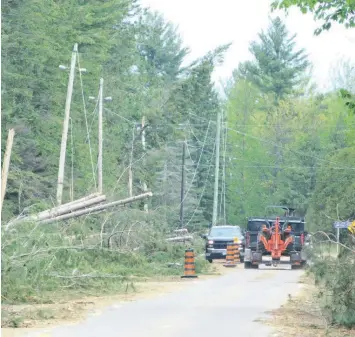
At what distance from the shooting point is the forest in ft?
99.3

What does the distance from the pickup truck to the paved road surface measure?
53.7 ft

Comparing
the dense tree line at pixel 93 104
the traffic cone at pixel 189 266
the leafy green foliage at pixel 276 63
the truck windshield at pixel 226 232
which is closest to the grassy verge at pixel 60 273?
the traffic cone at pixel 189 266

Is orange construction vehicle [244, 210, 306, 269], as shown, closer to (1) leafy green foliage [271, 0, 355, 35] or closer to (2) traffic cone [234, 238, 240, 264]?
(2) traffic cone [234, 238, 240, 264]

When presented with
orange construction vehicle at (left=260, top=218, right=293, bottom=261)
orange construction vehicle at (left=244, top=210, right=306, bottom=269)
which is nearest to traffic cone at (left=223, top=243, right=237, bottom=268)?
orange construction vehicle at (left=244, top=210, right=306, bottom=269)

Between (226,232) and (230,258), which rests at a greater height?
(226,232)

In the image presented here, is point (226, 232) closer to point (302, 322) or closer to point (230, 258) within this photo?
point (230, 258)

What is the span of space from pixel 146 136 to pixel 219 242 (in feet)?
86.9

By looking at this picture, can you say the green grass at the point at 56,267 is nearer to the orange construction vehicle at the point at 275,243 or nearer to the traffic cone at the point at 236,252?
the orange construction vehicle at the point at 275,243

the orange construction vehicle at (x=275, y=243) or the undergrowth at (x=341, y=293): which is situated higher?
the orange construction vehicle at (x=275, y=243)

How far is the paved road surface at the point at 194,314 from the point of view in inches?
651

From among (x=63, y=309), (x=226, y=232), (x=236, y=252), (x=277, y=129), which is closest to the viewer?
(x=63, y=309)

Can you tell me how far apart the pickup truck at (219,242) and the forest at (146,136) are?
77.7 inches

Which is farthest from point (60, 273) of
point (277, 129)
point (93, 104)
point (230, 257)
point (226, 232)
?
point (277, 129)

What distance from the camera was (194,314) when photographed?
19672 mm
